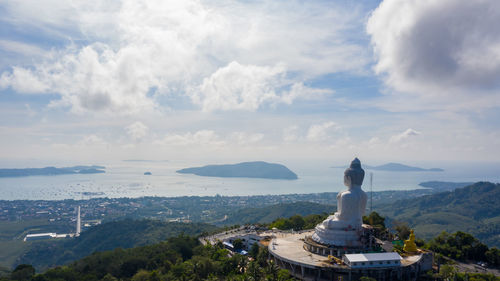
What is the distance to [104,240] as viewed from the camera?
78.4 metres

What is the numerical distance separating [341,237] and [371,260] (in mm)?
3407

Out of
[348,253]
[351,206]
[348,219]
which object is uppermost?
[351,206]

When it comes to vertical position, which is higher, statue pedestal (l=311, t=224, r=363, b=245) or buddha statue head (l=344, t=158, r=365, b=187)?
buddha statue head (l=344, t=158, r=365, b=187)

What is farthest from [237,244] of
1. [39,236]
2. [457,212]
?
[457,212]

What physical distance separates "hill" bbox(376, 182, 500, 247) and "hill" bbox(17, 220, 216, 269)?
195 feet

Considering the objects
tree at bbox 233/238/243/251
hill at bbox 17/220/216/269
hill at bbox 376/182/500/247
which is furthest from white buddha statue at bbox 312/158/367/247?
hill at bbox 376/182/500/247

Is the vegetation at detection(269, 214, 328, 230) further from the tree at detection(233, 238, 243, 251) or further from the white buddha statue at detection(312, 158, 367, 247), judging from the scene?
the white buddha statue at detection(312, 158, 367, 247)

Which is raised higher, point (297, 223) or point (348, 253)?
point (348, 253)

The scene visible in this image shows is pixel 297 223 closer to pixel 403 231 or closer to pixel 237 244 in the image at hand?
pixel 237 244

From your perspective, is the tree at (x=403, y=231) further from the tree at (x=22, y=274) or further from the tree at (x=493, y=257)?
the tree at (x=22, y=274)

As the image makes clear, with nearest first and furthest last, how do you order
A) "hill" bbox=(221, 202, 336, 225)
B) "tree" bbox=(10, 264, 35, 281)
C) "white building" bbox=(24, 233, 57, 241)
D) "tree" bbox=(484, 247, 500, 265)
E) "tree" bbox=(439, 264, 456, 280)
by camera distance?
"tree" bbox=(439, 264, 456, 280), "tree" bbox=(484, 247, 500, 265), "tree" bbox=(10, 264, 35, 281), "white building" bbox=(24, 233, 57, 241), "hill" bbox=(221, 202, 336, 225)

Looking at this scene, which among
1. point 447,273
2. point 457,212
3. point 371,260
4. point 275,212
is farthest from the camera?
point 457,212

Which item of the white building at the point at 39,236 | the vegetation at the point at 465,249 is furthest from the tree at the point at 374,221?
the white building at the point at 39,236

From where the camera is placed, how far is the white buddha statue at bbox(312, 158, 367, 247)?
27.3 metres
